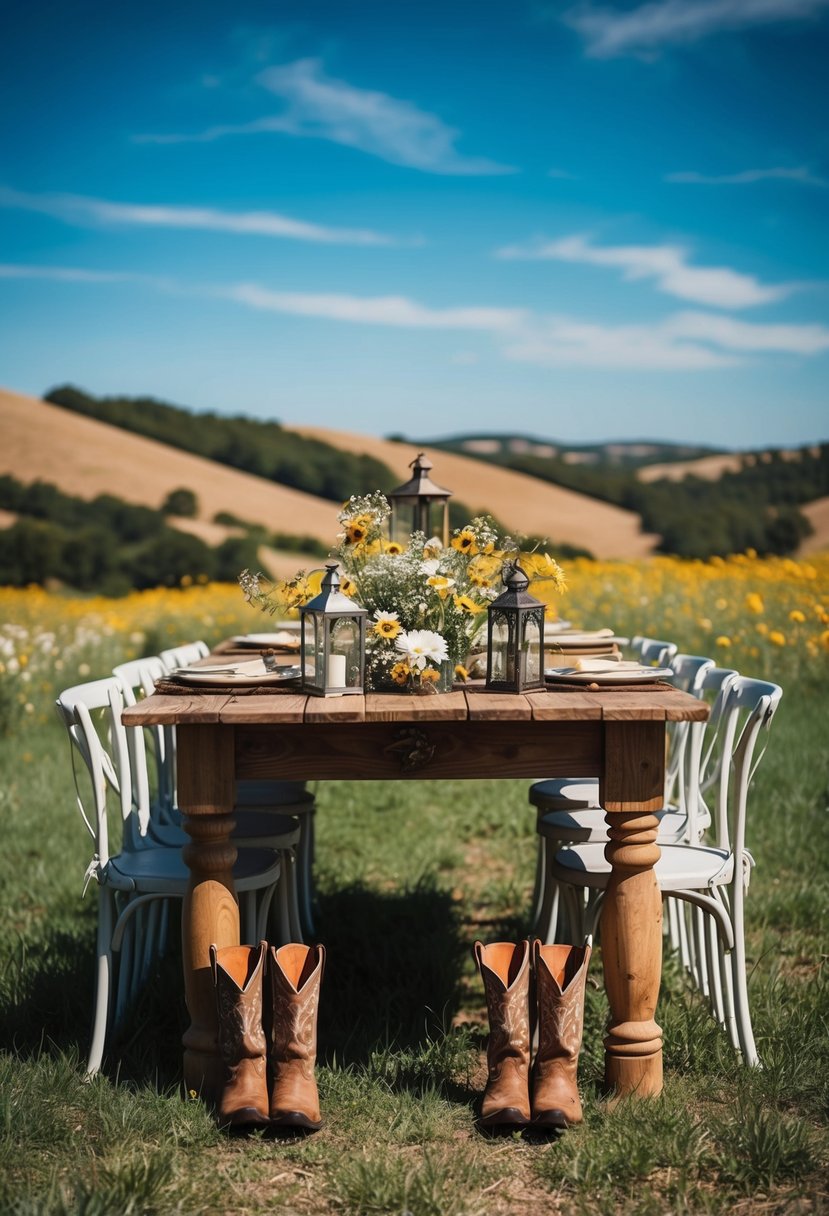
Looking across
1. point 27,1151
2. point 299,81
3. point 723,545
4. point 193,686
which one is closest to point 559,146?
point 299,81

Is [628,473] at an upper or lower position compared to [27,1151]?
upper

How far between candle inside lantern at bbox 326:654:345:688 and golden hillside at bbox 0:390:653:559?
1236cm

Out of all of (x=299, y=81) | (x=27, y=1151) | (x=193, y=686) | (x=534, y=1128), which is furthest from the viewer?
(x=299, y=81)

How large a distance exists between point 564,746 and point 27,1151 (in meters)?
1.42

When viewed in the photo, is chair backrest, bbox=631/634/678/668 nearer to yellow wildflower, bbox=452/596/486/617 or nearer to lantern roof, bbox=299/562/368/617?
yellow wildflower, bbox=452/596/486/617

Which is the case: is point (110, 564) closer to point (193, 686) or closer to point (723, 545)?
point (723, 545)

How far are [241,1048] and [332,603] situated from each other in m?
1.01

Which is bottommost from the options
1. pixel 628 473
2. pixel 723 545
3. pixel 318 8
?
pixel 723 545

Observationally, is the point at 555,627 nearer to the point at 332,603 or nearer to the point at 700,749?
the point at 700,749

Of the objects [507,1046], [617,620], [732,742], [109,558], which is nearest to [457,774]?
[507,1046]

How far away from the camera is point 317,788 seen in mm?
5707

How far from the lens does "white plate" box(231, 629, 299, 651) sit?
3.79 metres

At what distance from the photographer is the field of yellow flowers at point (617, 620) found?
725 centimetres

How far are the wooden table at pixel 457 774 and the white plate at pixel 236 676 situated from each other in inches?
10.2
